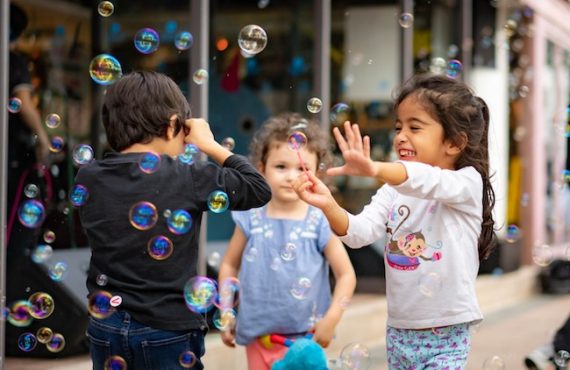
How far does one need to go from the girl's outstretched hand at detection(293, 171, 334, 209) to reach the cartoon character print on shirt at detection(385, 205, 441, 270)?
1.08 ft

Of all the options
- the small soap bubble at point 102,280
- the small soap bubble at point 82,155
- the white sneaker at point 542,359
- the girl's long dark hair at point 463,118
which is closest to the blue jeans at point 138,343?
the small soap bubble at point 102,280

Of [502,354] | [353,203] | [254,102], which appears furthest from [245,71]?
[502,354]

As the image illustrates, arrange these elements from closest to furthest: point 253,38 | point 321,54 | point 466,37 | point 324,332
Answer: point 324,332 → point 253,38 → point 321,54 → point 466,37

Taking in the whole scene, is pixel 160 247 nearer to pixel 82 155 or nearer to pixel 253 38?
pixel 82 155

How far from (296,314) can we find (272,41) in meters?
6.84

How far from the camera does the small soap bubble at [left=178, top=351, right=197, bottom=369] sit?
333cm

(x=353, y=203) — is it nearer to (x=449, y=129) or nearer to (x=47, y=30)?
(x=47, y=30)

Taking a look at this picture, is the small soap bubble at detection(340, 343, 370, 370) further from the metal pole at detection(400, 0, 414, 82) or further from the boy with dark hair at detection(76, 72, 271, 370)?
the metal pole at detection(400, 0, 414, 82)

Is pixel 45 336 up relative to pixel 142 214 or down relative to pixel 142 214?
down

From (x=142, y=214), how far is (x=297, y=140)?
133 cm

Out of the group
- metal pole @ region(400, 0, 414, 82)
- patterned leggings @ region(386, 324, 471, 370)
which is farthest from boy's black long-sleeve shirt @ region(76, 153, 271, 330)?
metal pole @ region(400, 0, 414, 82)

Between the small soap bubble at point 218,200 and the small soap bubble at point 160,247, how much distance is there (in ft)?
0.65

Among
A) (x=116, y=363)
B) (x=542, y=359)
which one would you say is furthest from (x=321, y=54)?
(x=116, y=363)

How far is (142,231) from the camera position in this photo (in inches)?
129
